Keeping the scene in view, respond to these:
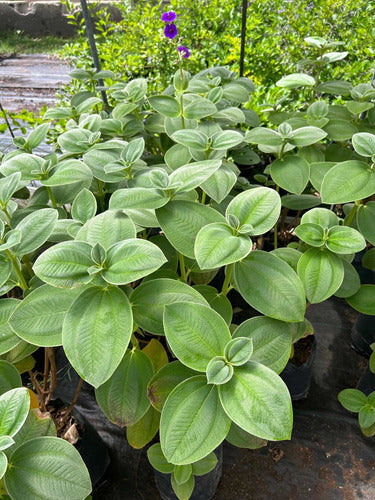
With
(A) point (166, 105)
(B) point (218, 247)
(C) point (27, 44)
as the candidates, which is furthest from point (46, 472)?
(C) point (27, 44)

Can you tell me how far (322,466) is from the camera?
3.69ft

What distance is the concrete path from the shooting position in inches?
119

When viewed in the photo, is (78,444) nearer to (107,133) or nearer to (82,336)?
(82,336)

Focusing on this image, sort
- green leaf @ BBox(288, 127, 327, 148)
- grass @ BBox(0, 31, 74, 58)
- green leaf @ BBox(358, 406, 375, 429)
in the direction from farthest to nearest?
grass @ BBox(0, 31, 74, 58) → green leaf @ BBox(358, 406, 375, 429) → green leaf @ BBox(288, 127, 327, 148)

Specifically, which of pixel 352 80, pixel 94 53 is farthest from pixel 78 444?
pixel 352 80

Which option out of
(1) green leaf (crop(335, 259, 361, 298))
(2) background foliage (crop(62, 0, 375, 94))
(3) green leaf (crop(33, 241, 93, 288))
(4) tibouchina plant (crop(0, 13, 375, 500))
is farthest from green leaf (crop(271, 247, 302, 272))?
(2) background foliage (crop(62, 0, 375, 94))

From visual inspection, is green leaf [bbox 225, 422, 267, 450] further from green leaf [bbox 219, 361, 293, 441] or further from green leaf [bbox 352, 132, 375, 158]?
green leaf [bbox 352, 132, 375, 158]

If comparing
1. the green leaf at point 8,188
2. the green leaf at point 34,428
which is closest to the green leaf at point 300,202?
the green leaf at point 8,188

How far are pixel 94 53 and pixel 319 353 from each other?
1.24m

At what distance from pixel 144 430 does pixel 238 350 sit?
0.36m

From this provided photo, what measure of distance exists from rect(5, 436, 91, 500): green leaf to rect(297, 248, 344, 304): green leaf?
0.49m

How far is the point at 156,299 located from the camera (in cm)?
69

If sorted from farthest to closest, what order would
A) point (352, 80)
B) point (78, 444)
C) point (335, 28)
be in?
point (335, 28) < point (352, 80) < point (78, 444)

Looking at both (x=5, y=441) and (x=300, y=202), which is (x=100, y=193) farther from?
(x=5, y=441)
